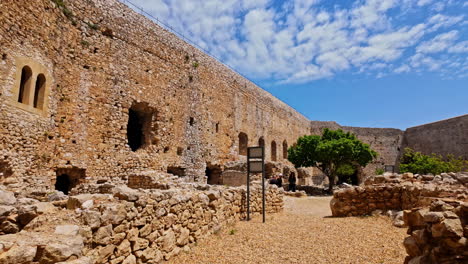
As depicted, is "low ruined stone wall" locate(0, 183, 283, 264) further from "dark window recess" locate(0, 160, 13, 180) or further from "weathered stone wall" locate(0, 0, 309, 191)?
"weathered stone wall" locate(0, 0, 309, 191)

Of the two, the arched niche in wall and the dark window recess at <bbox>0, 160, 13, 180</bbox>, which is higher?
the arched niche in wall

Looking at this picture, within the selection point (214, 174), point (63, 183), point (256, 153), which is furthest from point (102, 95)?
point (214, 174)

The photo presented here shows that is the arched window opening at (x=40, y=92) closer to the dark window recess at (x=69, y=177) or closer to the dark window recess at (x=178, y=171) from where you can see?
the dark window recess at (x=69, y=177)

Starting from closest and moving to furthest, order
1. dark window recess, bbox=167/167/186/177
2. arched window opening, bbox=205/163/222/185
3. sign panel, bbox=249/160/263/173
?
sign panel, bbox=249/160/263/173, dark window recess, bbox=167/167/186/177, arched window opening, bbox=205/163/222/185

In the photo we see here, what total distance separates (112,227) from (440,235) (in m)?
3.89

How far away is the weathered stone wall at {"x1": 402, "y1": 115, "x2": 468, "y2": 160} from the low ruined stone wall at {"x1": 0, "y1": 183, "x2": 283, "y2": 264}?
28.1 metres

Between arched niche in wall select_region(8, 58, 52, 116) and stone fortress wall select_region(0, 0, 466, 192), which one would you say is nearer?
arched niche in wall select_region(8, 58, 52, 116)

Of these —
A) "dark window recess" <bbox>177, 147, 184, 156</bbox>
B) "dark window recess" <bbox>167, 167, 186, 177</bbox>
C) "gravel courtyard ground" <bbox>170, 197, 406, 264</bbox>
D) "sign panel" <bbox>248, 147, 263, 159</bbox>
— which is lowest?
"gravel courtyard ground" <bbox>170, 197, 406, 264</bbox>

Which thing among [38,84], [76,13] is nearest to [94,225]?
[38,84]

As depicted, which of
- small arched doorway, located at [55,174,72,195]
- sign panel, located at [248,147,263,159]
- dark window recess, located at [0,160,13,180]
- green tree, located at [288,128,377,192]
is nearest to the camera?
dark window recess, located at [0,160,13,180]

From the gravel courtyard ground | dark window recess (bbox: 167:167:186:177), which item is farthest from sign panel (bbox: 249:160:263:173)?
dark window recess (bbox: 167:167:186:177)

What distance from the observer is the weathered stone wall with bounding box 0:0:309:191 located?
361 inches

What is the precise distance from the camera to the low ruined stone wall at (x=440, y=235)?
318cm

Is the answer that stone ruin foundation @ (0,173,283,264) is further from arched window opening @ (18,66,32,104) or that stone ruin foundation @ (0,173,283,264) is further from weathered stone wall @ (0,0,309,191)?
arched window opening @ (18,66,32,104)
